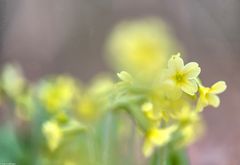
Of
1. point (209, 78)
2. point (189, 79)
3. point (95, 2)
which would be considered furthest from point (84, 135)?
point (95, 2)

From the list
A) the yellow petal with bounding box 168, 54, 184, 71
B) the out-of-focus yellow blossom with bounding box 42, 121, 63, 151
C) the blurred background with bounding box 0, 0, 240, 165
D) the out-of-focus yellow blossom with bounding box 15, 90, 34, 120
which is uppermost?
the blurred background with bounding box 0, 0, 240, 165

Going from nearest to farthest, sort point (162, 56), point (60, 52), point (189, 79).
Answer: point (189, 79)
point (162, 56)
point (60, 52)

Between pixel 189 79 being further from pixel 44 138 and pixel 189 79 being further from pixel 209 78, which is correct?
pixel 209 78

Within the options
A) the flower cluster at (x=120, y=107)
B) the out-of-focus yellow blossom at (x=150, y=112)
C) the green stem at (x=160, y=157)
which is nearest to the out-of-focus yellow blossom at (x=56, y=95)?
the flower cluster at (x=120, y=107)

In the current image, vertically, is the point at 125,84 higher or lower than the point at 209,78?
lower

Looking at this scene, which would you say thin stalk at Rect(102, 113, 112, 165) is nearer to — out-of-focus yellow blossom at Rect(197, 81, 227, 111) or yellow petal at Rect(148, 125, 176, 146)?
yellow petal at Rect(148, 125, 176, 146)

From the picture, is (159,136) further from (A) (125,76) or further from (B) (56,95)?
(B) (56,95)

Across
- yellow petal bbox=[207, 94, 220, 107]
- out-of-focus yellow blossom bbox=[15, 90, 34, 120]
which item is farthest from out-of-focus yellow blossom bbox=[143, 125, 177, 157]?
out-of-focus yellow blossom bbox=[15, 90, 34, 120]

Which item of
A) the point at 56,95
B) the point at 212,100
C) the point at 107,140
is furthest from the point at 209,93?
the point at 56,95
